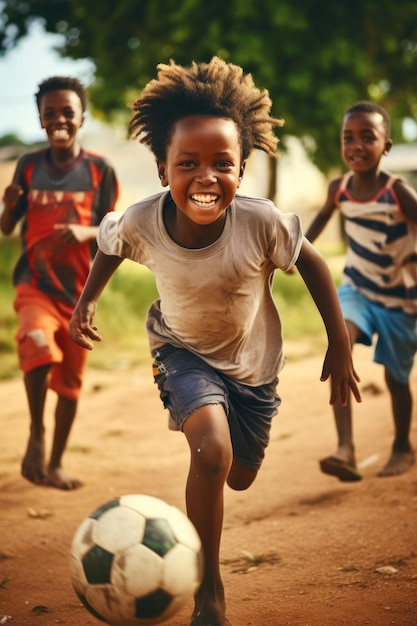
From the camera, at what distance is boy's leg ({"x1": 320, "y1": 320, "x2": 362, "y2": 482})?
4.23m

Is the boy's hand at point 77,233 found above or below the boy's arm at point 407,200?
below

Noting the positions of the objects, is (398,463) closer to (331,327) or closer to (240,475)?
(240,475)

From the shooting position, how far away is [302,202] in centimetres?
2825

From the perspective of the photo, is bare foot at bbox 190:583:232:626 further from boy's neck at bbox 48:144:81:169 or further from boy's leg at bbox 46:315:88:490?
boy's neck at bbox 48:144:81:169

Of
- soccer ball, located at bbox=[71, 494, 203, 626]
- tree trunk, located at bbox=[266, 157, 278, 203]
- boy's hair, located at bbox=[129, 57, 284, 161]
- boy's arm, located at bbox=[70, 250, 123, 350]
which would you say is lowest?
soccer ball, located at bbox=[71, 494, 203, 626]

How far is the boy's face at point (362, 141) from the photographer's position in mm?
4520

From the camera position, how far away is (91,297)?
3.25 metres

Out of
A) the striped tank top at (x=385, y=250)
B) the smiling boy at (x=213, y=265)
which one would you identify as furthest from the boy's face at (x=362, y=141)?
the smiling boy at (x=213, y=265)

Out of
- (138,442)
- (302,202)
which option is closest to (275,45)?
(138,442)

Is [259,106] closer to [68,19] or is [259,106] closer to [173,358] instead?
[173,358]

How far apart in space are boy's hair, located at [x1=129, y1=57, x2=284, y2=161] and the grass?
5.35 m

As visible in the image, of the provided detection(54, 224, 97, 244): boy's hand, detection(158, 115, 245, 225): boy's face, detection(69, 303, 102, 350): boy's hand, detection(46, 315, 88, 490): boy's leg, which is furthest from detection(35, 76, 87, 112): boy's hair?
detection(158, 115, 245, 225): boy's face

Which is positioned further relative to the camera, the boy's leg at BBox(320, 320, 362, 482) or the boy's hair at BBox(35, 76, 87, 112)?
the boy's hair at BBox(35, 76, 87, 112)

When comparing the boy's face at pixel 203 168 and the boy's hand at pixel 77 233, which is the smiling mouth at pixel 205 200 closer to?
the boy's face at pixel 203 168
